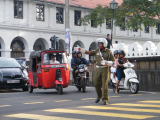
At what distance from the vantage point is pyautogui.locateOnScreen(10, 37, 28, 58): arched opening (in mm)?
40491

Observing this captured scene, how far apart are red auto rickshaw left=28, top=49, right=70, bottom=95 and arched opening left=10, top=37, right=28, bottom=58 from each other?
81.3 ft

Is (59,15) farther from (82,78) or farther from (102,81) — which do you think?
(102,81)

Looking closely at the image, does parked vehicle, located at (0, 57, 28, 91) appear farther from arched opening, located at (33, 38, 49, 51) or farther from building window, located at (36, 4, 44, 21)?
arched opening, located at (33, 38, 49, 51)

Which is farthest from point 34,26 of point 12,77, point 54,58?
point 54,58

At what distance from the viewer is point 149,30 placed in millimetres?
56219

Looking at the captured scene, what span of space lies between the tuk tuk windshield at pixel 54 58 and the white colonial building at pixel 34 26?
22047 mm

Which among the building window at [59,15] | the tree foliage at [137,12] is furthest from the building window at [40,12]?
the tree foliage at [137,12]

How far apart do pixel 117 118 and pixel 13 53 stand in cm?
3361

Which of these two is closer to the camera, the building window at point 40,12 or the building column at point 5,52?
the building column at point 5,52

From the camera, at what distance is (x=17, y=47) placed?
40.7 meters

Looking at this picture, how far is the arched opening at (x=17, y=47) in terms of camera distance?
40.5 meters

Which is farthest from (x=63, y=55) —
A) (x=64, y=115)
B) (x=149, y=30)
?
(x=149, y=30)

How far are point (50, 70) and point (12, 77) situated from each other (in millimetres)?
2227

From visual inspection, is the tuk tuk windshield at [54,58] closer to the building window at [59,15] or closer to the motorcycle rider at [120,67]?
the motorcycle rider at [120,67]
